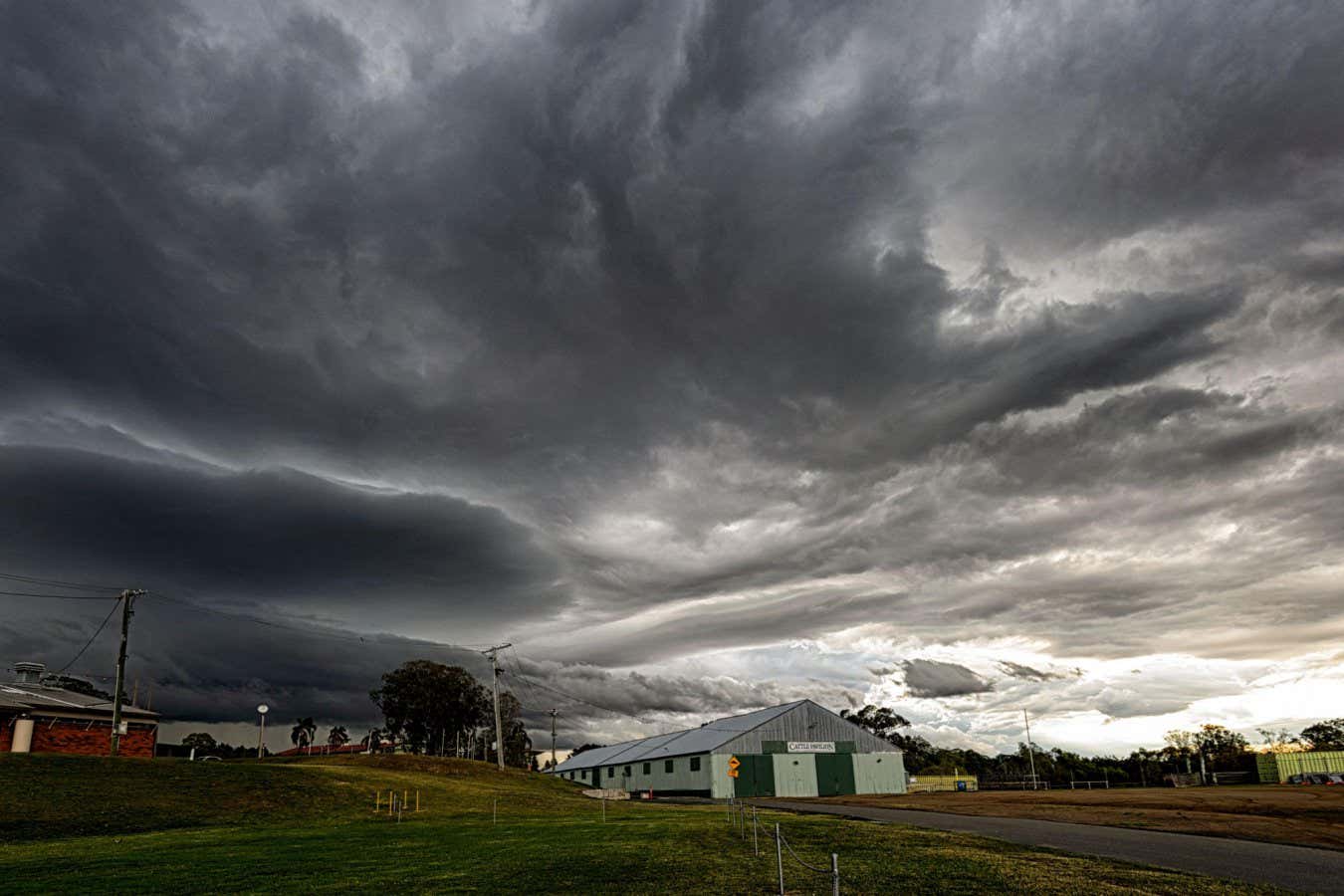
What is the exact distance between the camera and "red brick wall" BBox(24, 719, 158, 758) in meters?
65.5

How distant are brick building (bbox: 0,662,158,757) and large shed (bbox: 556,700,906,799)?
47.8 meters

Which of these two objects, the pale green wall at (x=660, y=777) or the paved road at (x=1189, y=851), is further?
the pale green wall at (x=660, y=777)

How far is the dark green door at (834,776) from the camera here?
80.8m

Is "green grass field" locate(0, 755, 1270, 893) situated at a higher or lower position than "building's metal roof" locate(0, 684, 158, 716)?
lower

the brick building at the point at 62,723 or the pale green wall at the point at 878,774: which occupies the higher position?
the brick building at the point at 62,723

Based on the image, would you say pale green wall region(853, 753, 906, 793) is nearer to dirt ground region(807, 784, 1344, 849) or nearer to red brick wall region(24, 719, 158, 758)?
dirt ground region(807, 784, 1344, 849)

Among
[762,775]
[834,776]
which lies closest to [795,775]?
[762,775]

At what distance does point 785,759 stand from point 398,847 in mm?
54861

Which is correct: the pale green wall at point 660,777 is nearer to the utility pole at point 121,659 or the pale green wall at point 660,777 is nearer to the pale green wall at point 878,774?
the pale green wall at point 878,774

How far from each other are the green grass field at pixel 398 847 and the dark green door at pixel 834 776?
29692 millimetres

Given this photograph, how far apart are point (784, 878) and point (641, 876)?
12.6 ft

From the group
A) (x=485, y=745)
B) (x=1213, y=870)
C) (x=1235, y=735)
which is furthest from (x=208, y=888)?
(x=1235, y=735)

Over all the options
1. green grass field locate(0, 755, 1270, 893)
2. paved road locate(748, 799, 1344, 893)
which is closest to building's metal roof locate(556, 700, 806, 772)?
green grass field locate(0, 755, 1270, 893)

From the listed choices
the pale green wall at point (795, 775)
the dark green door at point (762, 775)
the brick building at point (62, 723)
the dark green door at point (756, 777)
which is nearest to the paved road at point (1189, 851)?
the dark green door at point (756, 777)
